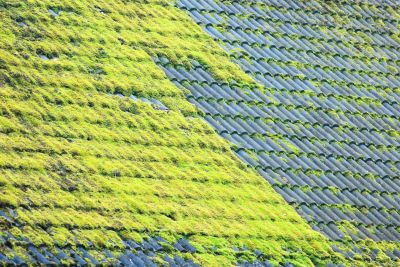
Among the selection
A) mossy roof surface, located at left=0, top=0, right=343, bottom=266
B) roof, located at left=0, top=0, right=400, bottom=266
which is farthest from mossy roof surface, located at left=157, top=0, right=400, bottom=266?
mossy roof surface, located at left=0, top=0, right=343, bottom=266

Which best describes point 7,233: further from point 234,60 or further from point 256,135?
point 234,60

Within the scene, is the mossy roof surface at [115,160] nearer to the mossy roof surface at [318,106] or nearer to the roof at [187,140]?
Result: the roof at [187,140]

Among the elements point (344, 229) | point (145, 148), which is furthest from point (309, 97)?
point (145, 148)

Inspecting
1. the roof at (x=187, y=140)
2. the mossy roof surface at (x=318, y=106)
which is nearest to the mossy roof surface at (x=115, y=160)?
the roof at (x=187, y=140)

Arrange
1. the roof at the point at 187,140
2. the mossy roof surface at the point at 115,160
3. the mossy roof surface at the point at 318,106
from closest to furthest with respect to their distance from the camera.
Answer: the mossy roof surface at the point at 115,160 < the roof at the point at 187,140 < the mossy roof surface at the point at 318,106

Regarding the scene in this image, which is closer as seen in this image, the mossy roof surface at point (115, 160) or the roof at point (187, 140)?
the mossy roof surface at point (115, 160)
